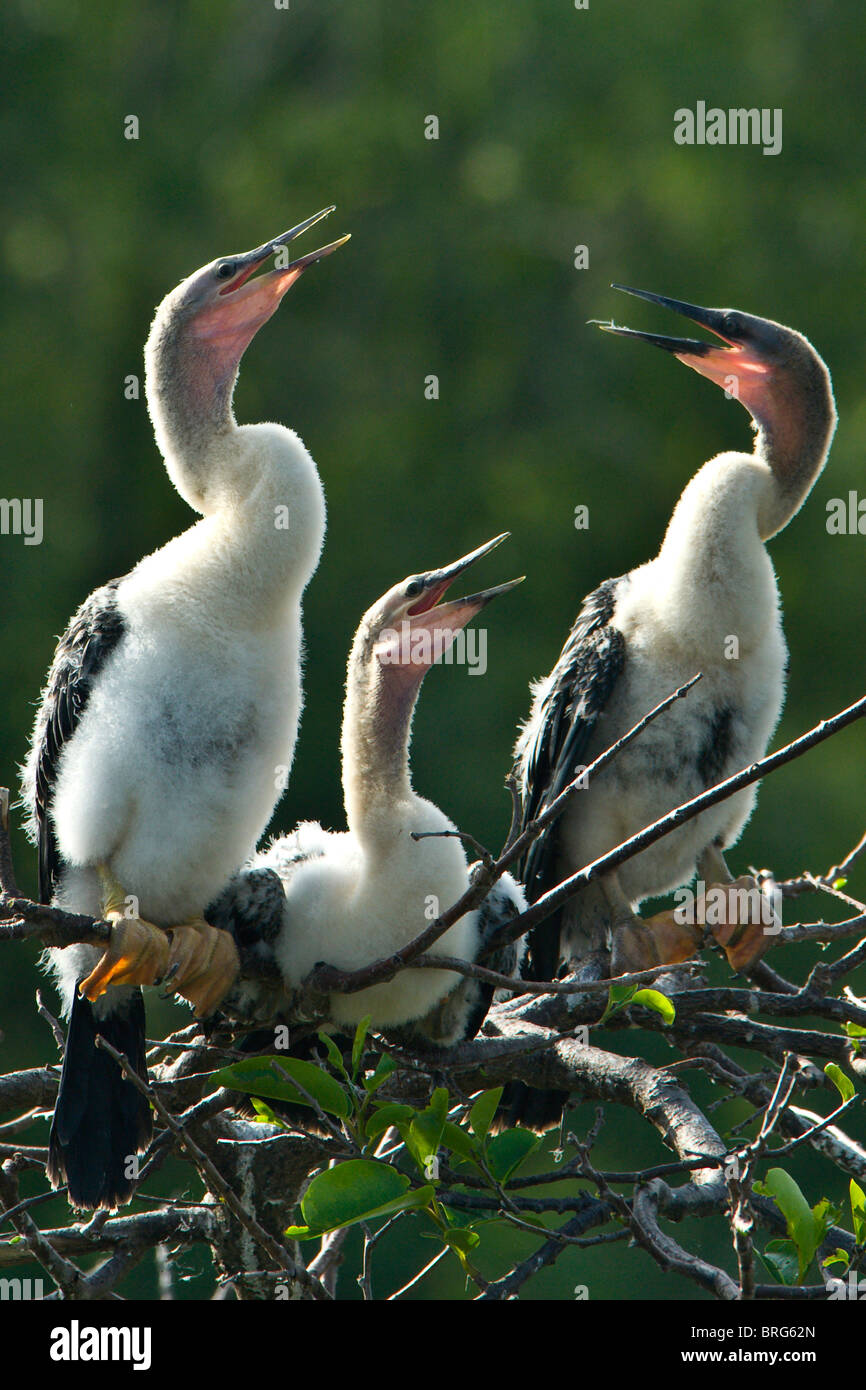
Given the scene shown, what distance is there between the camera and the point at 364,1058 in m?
2.69

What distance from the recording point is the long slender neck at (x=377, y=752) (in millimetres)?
2428

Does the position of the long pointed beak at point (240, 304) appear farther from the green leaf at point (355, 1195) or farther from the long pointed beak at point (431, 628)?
the green leaf at point (355, 1195)

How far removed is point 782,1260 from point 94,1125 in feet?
3.37

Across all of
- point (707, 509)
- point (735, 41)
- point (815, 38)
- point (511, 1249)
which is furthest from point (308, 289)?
point (707, 509)

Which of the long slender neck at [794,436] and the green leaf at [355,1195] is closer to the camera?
the green leaf at [355,1195]

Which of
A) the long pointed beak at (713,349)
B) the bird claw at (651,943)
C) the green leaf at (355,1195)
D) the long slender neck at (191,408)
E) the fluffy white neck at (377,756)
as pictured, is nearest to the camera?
the green leaf at (355,1195)

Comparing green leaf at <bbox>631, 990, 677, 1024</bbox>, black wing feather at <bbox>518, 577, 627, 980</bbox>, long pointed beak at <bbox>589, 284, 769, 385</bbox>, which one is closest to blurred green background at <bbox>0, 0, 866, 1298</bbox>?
black wing feather at <bbox>518, 577, 627, 980</bbox>

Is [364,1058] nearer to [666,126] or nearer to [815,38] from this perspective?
[666,126]

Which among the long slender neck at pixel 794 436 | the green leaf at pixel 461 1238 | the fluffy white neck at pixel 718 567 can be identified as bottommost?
the green leaf at pixel 461 1238

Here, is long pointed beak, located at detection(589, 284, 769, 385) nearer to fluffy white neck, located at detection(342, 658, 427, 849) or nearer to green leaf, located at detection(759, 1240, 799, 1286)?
fluffy white neck, located at detection(342, 658, 427, 849)

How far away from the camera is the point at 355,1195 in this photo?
185 centimetres

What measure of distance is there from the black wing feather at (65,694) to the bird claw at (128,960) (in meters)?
0.32

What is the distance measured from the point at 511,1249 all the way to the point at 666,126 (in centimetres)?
592

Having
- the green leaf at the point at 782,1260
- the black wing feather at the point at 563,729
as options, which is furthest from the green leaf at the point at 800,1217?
the black wing feather at the point at 563,729
